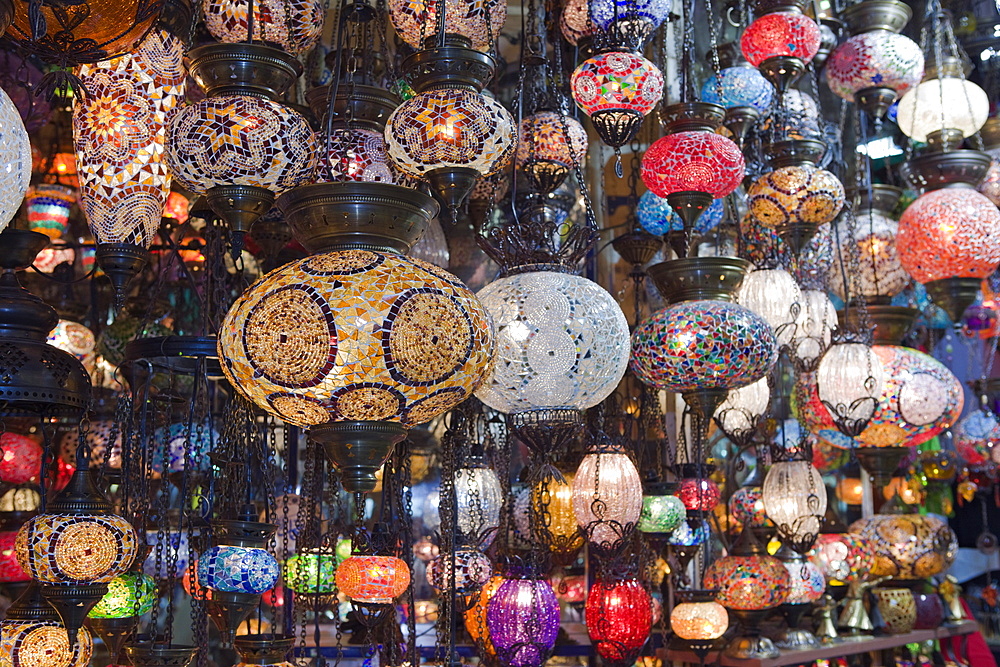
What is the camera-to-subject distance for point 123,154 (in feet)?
5.78

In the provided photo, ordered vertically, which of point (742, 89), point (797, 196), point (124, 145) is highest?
point (742, 89)

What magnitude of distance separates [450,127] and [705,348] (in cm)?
73

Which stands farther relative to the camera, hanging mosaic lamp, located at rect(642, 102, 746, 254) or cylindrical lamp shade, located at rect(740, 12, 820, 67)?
cylindrical lamp shade, located at rect(740, 12, 820, 67)

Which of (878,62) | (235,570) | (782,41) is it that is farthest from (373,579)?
(878,62)

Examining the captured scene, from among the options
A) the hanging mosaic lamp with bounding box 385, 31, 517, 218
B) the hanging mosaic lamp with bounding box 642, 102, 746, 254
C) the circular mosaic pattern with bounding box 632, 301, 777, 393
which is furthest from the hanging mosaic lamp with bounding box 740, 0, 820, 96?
the hanging mosaic lamp with bounding box 385, 31, 517, 218

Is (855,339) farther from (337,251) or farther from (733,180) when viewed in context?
(337,251)

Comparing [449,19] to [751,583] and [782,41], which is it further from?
[751,583]

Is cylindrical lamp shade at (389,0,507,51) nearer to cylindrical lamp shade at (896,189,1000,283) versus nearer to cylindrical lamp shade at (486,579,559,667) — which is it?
cylindrical lamp shade at (486,579,559,667)

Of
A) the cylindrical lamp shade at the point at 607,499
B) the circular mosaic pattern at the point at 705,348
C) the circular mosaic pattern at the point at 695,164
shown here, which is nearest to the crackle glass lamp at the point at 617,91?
the circular mosaic pattern at the point at 695,164

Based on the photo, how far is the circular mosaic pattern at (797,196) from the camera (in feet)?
8.34

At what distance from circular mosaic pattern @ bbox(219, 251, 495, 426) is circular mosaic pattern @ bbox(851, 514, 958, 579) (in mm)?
2582

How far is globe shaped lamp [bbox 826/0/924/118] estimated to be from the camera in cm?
285

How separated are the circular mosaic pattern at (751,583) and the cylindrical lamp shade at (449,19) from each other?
1614 millimetres

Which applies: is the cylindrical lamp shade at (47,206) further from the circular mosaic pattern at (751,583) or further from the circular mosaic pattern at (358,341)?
the circular mosaic pattern at (751,583)
